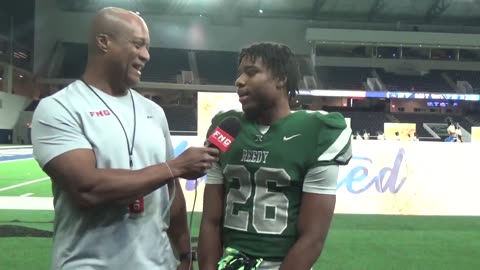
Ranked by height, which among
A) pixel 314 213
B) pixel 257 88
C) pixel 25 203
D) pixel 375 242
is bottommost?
pixel 25 203

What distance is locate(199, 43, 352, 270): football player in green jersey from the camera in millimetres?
1724

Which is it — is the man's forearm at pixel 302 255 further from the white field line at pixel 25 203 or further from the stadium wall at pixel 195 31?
the stadium wall at pixel 195 31

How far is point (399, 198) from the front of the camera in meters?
7.78

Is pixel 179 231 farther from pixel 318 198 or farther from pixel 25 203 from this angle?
pixel 25 203

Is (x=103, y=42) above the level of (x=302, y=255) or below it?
above

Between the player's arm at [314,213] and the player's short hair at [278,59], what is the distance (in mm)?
350

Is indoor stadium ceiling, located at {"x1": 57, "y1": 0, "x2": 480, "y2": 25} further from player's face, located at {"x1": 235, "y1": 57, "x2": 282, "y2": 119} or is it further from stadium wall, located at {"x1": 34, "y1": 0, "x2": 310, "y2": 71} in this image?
player's face, located at {"x1": 235, "y1": 57, "x2": 282, "y2": 119}

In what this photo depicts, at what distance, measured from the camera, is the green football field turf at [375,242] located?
500 cm

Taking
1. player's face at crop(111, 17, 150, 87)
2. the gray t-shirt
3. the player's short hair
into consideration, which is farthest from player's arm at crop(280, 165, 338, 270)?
player's face at crop(111, 17, 150, 87)

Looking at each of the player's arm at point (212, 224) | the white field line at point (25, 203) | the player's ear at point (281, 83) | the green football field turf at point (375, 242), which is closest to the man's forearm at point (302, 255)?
the player's arm at point (212, 224)

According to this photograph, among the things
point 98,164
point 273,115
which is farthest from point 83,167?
point 273,115

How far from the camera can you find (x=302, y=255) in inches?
66.3

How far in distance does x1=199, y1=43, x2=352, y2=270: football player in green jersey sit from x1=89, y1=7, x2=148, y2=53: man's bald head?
0.43m

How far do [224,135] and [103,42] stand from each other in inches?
19.8
